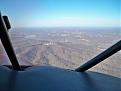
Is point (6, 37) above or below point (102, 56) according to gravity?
above

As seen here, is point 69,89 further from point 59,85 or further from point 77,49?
point 77,49

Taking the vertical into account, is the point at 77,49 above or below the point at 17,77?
below

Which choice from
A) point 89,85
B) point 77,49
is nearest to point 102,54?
point 89,85

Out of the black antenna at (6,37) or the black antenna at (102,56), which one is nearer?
the black antenna at (6,37)

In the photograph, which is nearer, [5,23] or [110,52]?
[5,23]

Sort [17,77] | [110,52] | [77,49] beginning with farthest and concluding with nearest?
[77,49], [110,52], [17,77]

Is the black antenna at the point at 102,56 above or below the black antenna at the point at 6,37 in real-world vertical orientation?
below

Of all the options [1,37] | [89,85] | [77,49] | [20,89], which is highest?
[1,37]

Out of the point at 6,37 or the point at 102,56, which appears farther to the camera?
the point at 102,56

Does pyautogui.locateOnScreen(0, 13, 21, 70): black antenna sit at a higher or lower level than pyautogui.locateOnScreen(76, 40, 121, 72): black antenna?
higher

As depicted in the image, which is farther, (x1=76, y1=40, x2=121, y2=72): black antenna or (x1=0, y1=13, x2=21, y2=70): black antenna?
(x1=76, y1=40, x2=121, y2=72): black antenna

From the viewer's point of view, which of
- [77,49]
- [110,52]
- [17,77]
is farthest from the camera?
[77,49]
